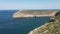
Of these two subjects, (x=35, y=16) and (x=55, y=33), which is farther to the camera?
(x=35, y=16)

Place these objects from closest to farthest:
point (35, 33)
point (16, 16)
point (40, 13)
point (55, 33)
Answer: point (55, 33), point (35, 33), point (16, 16), point (40, 13)

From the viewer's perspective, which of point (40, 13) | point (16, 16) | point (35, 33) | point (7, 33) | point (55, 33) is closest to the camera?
point (55, 33)

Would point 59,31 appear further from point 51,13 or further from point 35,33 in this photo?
point 51,13

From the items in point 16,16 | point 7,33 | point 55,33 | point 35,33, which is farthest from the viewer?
point 16,16

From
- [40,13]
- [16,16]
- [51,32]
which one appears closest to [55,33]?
[51,32]

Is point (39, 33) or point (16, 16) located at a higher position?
point (39, 33)

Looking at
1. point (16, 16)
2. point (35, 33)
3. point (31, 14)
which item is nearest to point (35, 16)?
point (31, 14)

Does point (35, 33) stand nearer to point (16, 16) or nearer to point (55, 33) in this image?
point (55, 33)

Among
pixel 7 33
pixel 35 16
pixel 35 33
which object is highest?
pixel 35 33

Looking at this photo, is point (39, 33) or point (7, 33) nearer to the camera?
point (39, 33)
